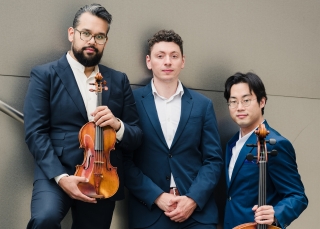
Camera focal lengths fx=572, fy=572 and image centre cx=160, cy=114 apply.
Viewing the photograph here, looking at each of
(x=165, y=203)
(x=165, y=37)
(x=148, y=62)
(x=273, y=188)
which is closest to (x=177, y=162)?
(x=165, y=203)

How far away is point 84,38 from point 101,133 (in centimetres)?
62

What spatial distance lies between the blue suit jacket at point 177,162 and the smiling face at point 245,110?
0.58 feet

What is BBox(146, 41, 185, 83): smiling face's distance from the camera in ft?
12.5

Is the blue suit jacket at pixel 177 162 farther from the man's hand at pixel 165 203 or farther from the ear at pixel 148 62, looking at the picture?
the ear at pixel 148 62

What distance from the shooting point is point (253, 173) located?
367 cm

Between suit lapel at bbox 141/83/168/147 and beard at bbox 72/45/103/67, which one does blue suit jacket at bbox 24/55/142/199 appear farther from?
suit lapel at bbox 141/83/168/147

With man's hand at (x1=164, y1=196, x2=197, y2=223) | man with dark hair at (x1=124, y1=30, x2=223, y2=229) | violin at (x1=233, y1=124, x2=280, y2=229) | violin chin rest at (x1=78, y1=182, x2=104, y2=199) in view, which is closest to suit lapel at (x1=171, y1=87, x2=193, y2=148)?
man with dark hair at (x1=124, y1=30, x2=223, y2=229)

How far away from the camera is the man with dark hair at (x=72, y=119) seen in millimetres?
3084

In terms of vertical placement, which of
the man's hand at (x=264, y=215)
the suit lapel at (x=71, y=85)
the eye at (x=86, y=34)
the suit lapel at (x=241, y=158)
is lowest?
the man's hand at (x=264, y=215)

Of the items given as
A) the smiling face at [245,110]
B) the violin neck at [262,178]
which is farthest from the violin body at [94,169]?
the smiling face at [245,110]

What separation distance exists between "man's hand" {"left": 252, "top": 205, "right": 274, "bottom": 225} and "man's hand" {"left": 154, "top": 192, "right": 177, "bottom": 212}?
0.55 metres

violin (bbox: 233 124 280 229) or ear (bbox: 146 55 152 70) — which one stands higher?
ear (bbox: 146 55 152 70)

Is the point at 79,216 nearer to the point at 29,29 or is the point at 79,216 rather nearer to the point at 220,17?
the point at 29,29

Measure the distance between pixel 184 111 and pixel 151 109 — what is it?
0.72 ft
